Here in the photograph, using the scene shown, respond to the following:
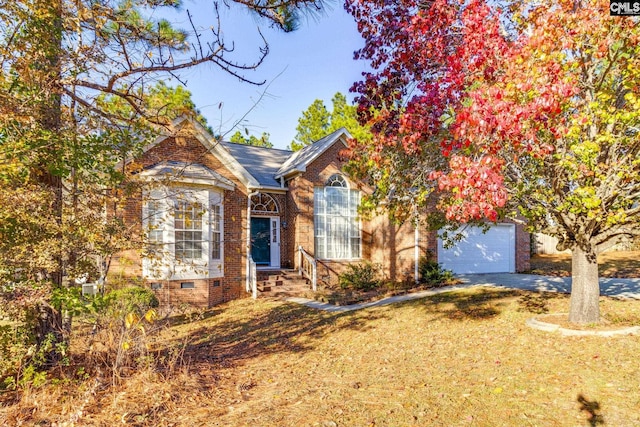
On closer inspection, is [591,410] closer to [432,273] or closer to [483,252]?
[432,273]

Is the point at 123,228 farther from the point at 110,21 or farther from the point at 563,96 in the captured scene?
the point at 563,96

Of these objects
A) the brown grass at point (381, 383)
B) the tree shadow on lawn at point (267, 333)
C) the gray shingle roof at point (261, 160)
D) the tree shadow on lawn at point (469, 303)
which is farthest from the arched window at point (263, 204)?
the brown grass at point (381, 383)

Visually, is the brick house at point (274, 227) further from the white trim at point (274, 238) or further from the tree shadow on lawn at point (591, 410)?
the tree shadow on lawn at point (591, 410)

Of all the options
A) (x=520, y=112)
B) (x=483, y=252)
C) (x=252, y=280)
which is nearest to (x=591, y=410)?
(x=520, y=112)

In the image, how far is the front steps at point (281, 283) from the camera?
13977 mm

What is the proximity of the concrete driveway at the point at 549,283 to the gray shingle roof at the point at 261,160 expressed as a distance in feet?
28.5

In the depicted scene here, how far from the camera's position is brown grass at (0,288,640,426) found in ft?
13.7

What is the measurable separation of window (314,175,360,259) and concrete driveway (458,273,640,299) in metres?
4.72

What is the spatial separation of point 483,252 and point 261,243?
976 cm

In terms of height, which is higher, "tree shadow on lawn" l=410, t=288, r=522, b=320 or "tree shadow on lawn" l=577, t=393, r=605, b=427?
"tree shadow on lawn" l=577, t=393, r=605, b=427

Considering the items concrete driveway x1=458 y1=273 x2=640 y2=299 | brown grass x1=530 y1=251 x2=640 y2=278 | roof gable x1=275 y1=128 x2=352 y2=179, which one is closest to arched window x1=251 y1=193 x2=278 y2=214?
roof gable x1=275 y1=128 x2=352 y2=179

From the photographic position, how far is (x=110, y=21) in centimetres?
541

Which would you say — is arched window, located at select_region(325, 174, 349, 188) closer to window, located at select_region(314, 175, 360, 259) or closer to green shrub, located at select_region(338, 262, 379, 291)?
window, located at select_region(314, 175, 360, 259)

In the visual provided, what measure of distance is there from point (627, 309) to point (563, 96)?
638 centimetres
